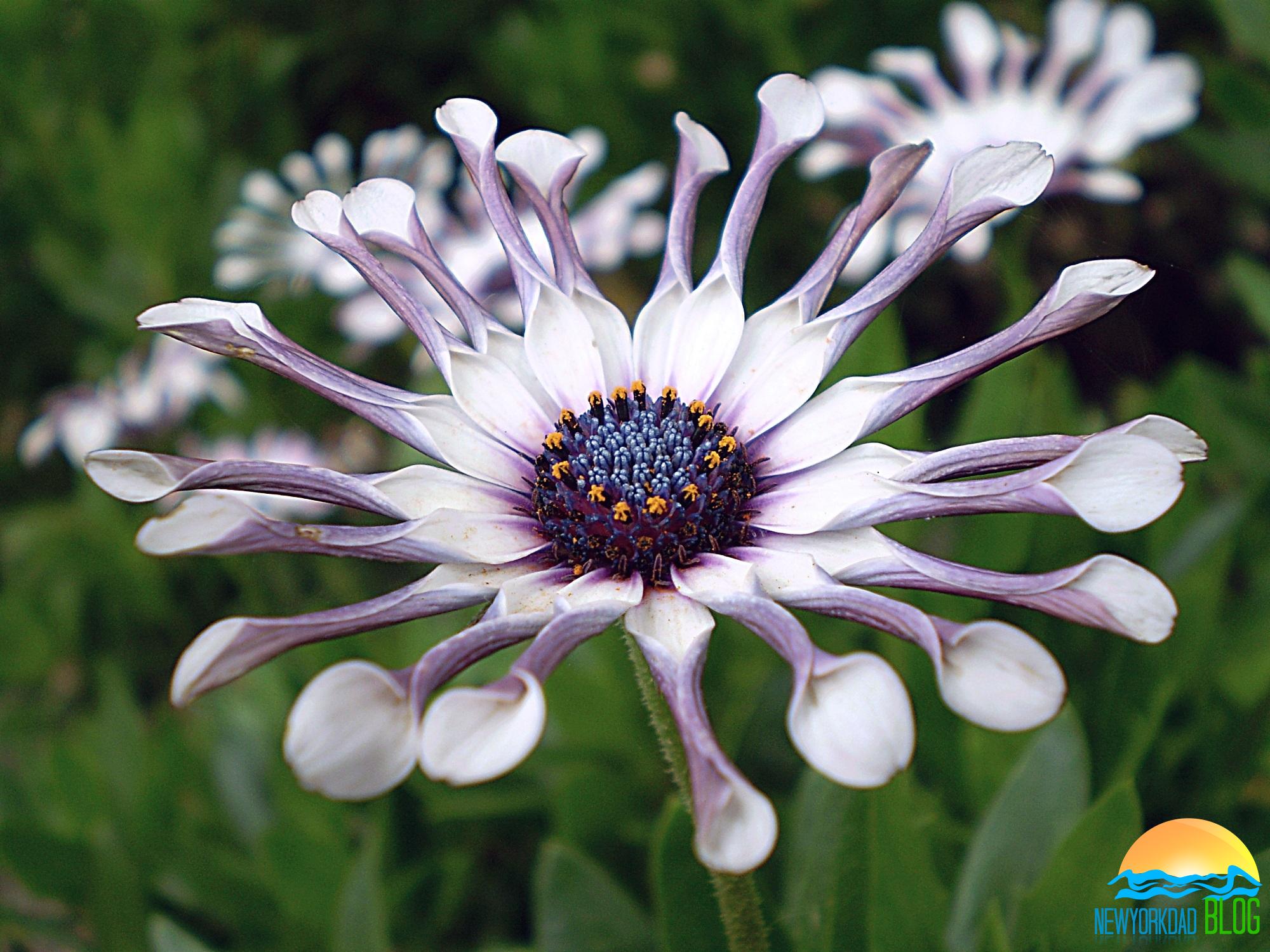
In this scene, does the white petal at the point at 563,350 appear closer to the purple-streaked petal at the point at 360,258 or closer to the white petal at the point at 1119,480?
the purple-streaked petal at the point at 360,258

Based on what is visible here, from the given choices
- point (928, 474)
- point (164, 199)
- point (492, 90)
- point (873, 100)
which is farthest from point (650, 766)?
point (492, 90)

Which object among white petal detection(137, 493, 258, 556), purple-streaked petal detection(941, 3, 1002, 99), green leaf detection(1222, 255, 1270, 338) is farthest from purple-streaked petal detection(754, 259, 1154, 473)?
purple-streaked petal detection(941, 3, 1002, 99)

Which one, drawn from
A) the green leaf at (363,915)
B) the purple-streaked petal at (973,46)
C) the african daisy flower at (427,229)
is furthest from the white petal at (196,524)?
the purple-streaked petal at (973,46)

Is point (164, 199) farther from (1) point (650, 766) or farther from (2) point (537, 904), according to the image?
(2) point (537, 904)

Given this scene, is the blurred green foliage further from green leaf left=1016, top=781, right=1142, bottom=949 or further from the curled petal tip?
the curled petal tip

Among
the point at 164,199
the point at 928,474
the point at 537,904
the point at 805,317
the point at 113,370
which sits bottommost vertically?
the point at 537,904

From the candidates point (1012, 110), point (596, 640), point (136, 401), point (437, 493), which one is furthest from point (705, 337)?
point (136, 401)

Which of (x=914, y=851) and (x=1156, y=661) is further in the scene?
(x=1156, y=661)
